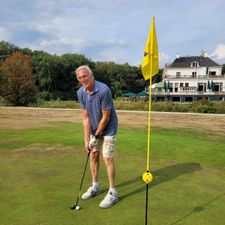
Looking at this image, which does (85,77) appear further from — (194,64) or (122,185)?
(194,64)

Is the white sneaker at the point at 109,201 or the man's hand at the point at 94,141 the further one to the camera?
the man's hand at the point at 94,141

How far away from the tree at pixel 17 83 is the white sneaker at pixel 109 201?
123 feet

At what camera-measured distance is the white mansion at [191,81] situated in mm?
60344

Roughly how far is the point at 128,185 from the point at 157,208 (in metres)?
1.25

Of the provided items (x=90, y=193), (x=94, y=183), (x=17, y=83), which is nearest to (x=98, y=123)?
(x=94, y=183)

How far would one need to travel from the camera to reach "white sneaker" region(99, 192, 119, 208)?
453cm

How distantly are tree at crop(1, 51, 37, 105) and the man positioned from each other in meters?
36.8

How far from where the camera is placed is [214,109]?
31734 mm

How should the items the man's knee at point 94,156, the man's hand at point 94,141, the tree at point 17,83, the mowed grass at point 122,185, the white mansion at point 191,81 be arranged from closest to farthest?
1. the mowed grass at point 122,185
2. the man's hand at point 94,141
3. the man's knee at point 94,156
4. the tree at point 17,83
5. the white mansion at point 191,81

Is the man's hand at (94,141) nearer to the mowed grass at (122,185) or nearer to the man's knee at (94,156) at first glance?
the man's knee at (94,156)

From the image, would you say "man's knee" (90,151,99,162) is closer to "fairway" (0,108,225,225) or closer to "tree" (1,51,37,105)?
"fairway" (0,108,225,225)

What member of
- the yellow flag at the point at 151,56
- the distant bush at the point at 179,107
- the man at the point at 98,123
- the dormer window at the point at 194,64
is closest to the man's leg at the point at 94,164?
the man at the point at 98,123

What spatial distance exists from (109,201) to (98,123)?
1.18 meters

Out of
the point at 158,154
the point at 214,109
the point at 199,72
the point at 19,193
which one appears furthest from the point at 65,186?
the point at 199,72
